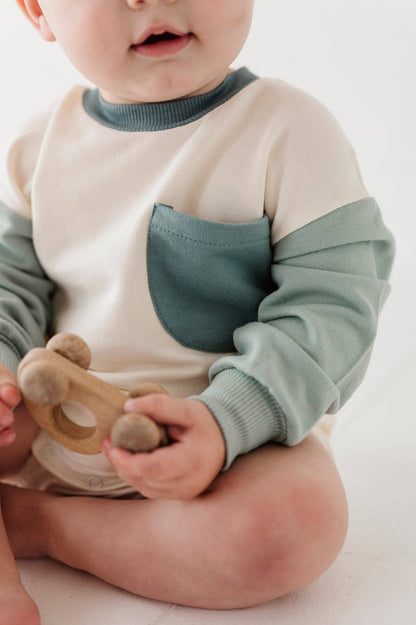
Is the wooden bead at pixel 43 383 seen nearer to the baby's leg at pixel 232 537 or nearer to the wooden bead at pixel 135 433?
the wooden bead at pixel 135 433

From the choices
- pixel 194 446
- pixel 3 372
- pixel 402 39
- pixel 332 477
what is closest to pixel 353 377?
pixel 332 477

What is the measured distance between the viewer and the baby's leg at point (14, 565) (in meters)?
0.73

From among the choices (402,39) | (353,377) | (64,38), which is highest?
(64,38)

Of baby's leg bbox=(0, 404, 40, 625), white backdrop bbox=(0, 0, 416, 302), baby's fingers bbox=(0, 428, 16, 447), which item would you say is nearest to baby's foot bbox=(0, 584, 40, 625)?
baby's leg bbox=(0, 404, 40, 625)

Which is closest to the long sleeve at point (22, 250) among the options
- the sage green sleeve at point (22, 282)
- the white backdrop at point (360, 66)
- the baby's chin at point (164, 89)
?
the sage green sleeve at point (22, 282)

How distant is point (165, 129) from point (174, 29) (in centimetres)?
12

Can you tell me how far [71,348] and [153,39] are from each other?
0.97 ft

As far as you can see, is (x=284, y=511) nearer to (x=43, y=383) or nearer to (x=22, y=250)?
(x=43, y=383)

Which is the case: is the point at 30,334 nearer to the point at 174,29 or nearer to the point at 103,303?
the point at 103,303

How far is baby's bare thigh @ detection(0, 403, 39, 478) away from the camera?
36.9 inches

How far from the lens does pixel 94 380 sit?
0.75 m

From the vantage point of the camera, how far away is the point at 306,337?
863 mm

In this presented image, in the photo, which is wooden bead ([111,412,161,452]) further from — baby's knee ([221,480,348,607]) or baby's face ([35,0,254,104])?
baby's face ([35,0,254,104])

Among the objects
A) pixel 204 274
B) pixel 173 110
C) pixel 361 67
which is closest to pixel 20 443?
pixel 204 274
